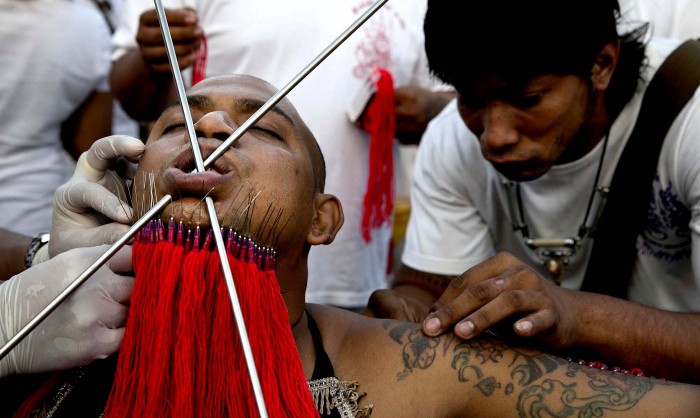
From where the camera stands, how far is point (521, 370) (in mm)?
1694

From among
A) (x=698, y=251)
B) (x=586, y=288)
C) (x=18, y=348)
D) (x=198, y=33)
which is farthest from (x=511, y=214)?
(x=18, y=348)

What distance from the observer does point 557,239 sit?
2.49 meters

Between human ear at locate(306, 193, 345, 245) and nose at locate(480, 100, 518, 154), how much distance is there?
0.46m

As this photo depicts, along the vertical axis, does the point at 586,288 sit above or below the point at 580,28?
below

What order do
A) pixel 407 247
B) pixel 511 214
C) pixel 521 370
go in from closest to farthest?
pixel 521 370 → pixel 511 214 → pixel 407 247

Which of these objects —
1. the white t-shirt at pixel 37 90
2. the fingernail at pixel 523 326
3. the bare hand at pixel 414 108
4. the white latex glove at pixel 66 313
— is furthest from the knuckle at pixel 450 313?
the white t-shirt at pixel 37 90

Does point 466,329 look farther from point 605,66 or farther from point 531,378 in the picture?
point 605,66

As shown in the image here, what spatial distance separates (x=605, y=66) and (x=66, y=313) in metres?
1.49

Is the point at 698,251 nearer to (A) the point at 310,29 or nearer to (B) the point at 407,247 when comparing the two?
(B) the point at 407,247

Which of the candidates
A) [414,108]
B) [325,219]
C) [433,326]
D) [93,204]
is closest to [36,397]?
[93,204]

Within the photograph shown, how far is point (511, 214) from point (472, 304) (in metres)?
0.88

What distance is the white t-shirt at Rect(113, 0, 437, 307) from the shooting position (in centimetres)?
265

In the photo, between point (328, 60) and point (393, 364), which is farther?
point (328, 60)

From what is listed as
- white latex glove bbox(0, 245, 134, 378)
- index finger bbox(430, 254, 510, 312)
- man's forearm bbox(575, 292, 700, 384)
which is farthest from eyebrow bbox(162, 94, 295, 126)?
man's forearm bbox(575, 292, 700, 384)
